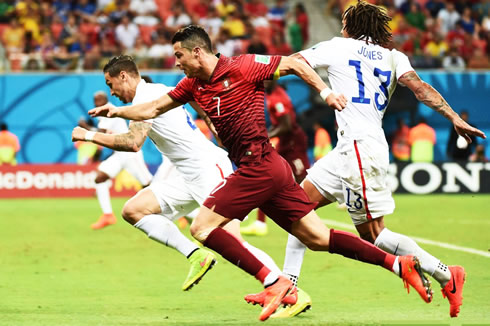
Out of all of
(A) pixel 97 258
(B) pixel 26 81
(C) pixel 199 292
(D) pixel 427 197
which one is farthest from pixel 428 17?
(C) pixel 199 292

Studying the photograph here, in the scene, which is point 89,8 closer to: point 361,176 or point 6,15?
point 6,15

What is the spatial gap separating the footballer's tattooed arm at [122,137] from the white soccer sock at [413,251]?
83.0 inches

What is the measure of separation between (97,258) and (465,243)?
5008 mm

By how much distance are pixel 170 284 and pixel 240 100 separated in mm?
2952

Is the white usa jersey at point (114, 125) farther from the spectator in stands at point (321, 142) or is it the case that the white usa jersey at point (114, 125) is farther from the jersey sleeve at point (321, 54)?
the spectator in stands at point (321, 142)

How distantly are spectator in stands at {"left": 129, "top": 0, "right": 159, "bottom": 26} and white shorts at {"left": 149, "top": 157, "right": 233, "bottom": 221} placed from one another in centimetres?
1800

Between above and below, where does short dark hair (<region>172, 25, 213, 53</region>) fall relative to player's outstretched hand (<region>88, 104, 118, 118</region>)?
above

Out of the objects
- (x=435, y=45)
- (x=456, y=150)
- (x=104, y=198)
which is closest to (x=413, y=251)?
(x=104, y=198)

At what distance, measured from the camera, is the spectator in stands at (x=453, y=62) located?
2530cm

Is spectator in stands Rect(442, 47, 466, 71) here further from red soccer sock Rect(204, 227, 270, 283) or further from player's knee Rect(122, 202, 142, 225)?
red soccer sock Rect(204, 227, 270, 283)

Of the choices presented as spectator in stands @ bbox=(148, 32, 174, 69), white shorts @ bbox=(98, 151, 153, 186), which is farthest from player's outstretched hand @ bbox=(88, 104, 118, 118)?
spectator in stands @ bbox=(148, 32, 174, 69)

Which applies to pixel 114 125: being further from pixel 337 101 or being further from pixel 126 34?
pixel 126 34

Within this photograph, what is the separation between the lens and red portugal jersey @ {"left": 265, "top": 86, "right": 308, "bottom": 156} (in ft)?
41.4

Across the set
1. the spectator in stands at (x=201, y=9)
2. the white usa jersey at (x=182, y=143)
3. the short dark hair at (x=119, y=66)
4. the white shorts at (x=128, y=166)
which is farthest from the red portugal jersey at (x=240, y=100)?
the spectator in stands at (x=201, y=9)
